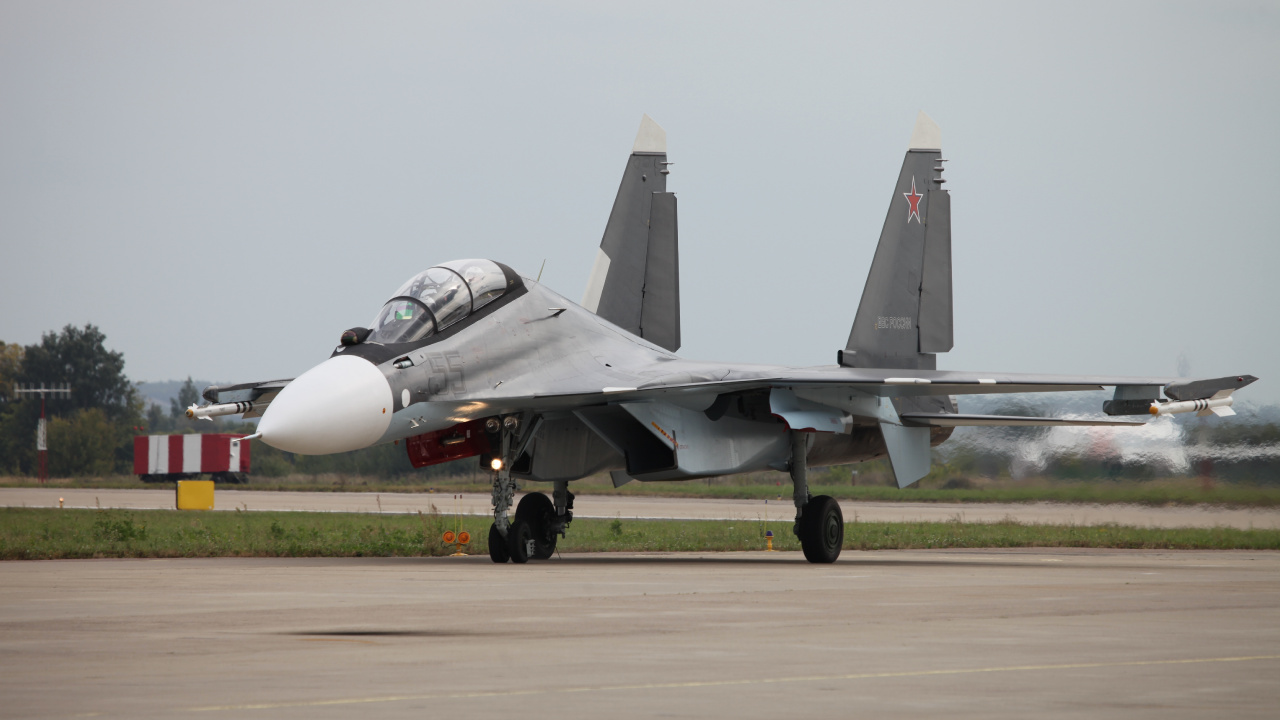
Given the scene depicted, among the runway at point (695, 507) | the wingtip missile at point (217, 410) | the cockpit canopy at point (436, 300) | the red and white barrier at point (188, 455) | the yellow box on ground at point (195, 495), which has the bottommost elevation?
the runway at point (695, 507)

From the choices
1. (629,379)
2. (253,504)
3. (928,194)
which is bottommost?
(253,504)

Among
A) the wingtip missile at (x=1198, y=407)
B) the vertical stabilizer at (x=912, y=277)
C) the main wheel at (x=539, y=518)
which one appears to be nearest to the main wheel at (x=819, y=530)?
the main wheel at (x=539, y=518)

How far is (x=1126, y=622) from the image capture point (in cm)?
962

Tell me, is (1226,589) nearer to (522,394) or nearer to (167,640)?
(522,394)

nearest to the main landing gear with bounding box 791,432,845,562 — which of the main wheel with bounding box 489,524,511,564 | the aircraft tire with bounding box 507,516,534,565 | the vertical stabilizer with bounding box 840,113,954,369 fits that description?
the vertical stabilizer with bounding box 840,113,954,369

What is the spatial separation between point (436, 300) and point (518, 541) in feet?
9.47

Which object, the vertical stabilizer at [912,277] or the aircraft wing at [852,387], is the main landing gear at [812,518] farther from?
the vertical stabilizer at [912,277]

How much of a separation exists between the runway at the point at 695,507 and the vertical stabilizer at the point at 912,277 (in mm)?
7478

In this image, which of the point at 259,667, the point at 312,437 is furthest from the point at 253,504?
the point at 259,667

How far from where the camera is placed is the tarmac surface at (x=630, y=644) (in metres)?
6.12

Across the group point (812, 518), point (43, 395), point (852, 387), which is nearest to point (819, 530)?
point (812, 518)

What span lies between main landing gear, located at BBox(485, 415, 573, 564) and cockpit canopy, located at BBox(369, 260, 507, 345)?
1390 mm

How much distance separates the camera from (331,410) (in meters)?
13.8

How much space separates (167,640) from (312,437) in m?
5.44
